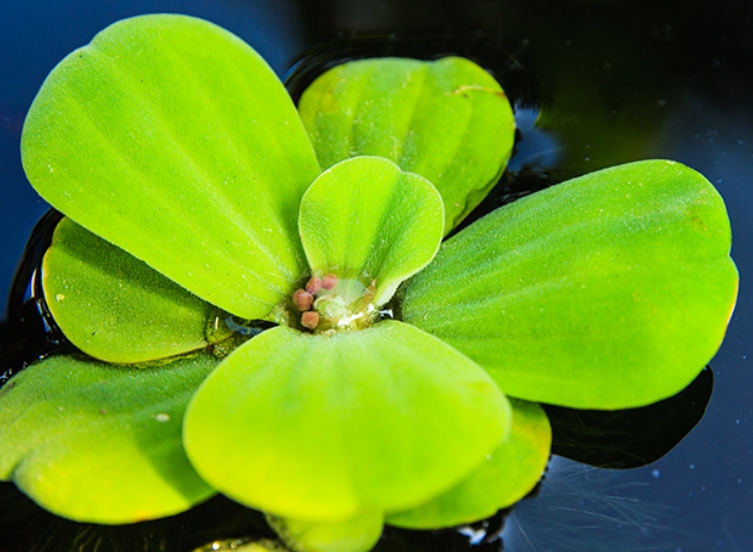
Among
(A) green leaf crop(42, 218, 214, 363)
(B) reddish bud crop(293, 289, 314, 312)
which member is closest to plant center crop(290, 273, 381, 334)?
(B) reddish bud crop(293, 289, 314, 312)

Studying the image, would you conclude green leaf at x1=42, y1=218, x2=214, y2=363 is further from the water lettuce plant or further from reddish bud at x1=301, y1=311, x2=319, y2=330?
reddish bud at x1=301, y1=311, x2=319, y2=330

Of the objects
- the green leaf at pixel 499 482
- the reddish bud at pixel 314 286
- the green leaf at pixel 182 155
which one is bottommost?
the green leaf at pixel 499 482

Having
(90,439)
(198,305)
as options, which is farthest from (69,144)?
(90,439)

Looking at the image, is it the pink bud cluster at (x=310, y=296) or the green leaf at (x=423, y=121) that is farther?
the green leaf at (x=423, y=121)

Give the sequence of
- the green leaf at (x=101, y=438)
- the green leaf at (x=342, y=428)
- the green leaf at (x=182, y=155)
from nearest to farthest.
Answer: the green leaf at (x=342, y=428) → the green leaf at (x=101, y=438) → the green leaf at (x=182, y=155)

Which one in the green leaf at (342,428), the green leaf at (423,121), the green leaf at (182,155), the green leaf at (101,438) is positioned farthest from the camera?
the green leaf at (423,121)

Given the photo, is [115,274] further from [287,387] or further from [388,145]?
[388,145]

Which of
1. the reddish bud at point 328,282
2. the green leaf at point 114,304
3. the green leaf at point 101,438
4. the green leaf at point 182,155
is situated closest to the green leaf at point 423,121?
the green leaf at point 182,155

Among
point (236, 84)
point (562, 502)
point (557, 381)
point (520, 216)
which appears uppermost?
point (236, 84)

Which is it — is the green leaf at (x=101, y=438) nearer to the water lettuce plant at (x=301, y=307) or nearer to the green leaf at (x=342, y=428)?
the water lettuce plant at (x=301, y=307)
